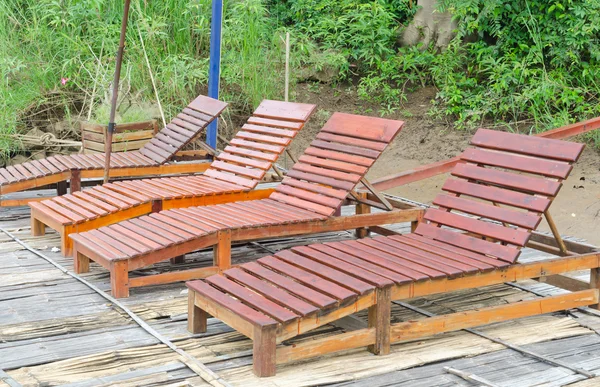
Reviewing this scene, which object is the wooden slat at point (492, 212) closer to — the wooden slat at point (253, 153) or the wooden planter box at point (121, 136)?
the wooden slat at point (253, 153)

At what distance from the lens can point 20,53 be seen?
31.6ft

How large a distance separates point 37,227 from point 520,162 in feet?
11.2

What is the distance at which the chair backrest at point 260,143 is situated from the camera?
6.23 metres

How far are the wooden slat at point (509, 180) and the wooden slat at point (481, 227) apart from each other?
9.6 inches

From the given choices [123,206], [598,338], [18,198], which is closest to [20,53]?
[18,198]

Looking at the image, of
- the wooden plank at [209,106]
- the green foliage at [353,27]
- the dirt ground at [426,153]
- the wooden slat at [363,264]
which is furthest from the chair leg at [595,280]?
the green foliage at [353,27]

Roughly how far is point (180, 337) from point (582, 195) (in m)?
4.86

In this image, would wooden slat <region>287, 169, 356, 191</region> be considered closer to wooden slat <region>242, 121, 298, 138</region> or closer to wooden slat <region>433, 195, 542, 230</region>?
wooden slat <region>242, 121, 298, 138</region>

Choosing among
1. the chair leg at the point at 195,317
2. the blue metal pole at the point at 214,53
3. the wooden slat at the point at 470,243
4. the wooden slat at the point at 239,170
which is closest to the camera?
the chair leg at the point at 195,317

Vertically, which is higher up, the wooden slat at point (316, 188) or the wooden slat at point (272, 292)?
the wooden slat at point (316, 188)

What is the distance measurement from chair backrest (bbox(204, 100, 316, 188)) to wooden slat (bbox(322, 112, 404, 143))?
1.05 ft

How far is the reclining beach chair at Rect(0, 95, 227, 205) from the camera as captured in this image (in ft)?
21.4

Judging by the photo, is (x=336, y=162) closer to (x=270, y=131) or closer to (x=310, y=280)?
(x=270, y=131)

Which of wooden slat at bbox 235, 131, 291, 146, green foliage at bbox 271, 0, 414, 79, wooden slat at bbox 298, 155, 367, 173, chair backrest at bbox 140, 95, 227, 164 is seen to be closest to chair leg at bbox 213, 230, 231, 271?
wooden slat at bbox 298, 155, 367, 173
